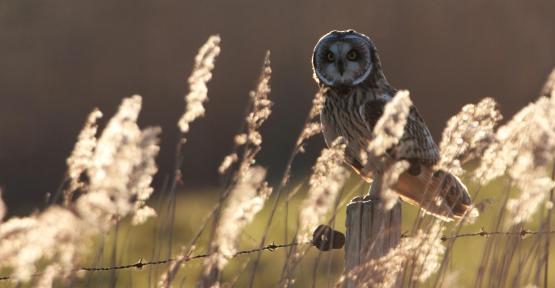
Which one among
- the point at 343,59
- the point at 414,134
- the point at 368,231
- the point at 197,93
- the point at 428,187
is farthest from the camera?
the point at 343,59

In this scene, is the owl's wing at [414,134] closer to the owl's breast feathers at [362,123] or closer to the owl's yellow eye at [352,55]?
the owl's breast feathers at [362,123]

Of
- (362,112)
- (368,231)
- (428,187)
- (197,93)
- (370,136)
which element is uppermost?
(362,112)

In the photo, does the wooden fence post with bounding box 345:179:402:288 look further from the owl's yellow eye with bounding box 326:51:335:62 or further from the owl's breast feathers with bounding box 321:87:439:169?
the owl's yellow eye with bounding box 326:51:335:62

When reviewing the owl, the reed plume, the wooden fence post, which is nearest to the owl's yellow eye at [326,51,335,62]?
the owl

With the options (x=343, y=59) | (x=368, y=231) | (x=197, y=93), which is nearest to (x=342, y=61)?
(x=343, y=59)

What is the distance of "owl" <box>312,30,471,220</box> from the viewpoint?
4469 mm

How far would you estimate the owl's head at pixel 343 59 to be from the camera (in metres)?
4.65

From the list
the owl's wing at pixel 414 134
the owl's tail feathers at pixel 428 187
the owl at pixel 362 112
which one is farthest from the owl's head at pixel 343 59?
the owl's tail feathers at pixel 428 187

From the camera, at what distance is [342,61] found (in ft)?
15.3

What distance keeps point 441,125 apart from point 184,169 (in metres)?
4.69

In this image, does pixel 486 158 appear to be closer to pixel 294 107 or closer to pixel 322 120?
pixel 322 120

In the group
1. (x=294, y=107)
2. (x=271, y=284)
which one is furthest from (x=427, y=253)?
(x=294, y=107)

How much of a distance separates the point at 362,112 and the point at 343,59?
1.01 ft

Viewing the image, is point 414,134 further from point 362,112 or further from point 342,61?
point 342,61
